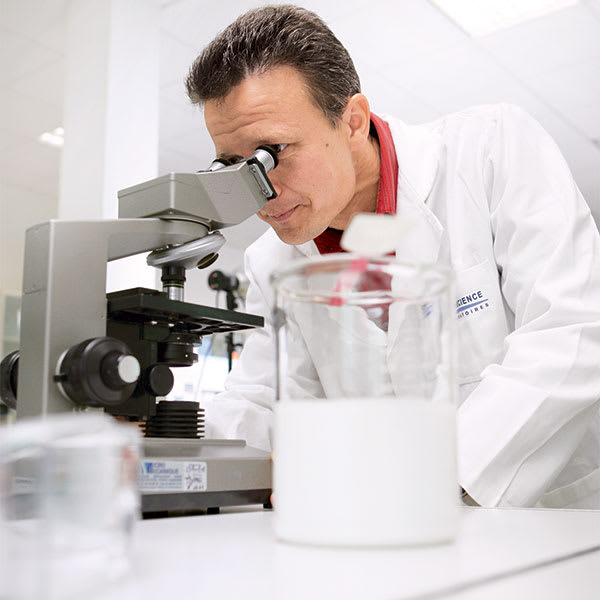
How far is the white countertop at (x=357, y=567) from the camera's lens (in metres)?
0.31

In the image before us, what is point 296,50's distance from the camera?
1237 millimetres

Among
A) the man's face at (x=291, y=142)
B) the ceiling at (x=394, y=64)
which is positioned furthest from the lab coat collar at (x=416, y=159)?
the ceiling at (x=394, y=64)

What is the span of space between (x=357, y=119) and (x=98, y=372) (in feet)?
3.05

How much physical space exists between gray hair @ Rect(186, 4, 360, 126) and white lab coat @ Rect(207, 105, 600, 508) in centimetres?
24

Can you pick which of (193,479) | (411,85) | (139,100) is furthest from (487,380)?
(411,85)

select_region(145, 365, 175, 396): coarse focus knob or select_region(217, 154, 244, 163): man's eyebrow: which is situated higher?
select_region(217, 154, 244, 163): man's eyebrow

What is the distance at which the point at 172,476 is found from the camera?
0.66 meters

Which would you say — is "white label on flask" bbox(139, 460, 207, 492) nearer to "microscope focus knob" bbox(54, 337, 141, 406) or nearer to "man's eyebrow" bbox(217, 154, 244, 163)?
"microscope focus knob" bbox(54, 337, 141, 406)

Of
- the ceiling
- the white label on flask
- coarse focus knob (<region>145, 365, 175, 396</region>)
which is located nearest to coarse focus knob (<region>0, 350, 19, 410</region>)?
coarse focus knob (<region>145, 365, 175, 396</region>)

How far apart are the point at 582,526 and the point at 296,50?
97 centimetres

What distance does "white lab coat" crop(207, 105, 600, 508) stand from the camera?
85 cm

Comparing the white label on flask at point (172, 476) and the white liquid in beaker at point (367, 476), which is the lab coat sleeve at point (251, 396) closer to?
the white label on flask at point (172, 476)

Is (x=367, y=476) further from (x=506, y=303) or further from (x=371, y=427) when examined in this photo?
(x=506, y=303)

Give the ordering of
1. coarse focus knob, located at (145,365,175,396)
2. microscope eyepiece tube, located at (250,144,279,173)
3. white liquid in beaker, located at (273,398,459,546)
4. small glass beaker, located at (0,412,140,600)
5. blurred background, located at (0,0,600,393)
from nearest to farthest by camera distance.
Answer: small glass beaker, located at (0,412,140,600)
white liquid in beaker, located at (273,398,459,546)
coarse focus knob, located at (145,365,175,396)
microscope eyepiece tube, located at (250,144,279,173)
blurred background, located at (0,0,600,393)
